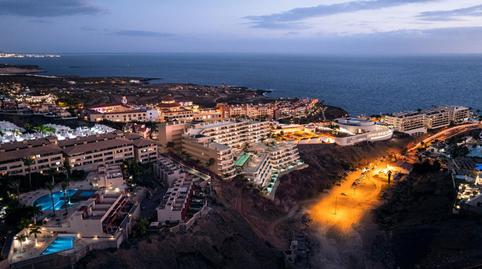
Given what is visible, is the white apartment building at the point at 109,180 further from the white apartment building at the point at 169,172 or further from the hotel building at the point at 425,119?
the hotel building at the point at 425,119

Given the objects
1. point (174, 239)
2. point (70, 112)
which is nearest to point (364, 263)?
point (174, 239)

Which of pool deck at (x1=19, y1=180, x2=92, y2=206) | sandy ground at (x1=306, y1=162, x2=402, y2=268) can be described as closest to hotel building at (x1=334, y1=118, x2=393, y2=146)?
sandy ground at (x1=306, y1=162, x2=402, y2=268)

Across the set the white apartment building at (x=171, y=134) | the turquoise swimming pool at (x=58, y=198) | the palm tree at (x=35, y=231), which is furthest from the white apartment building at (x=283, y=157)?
the palm tree at (x=35, y=231)

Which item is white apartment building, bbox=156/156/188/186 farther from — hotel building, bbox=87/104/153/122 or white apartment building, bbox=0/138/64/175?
hotel building, bbox=87/104/153/122

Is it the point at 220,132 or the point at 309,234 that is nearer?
the point at 309,234

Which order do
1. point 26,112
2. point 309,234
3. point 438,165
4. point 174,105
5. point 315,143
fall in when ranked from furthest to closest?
point 174,105 → point 26,112 → point 315,143 → point 438,165 → point 309,234

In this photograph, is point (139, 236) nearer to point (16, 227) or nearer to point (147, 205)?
point (147, 205)
